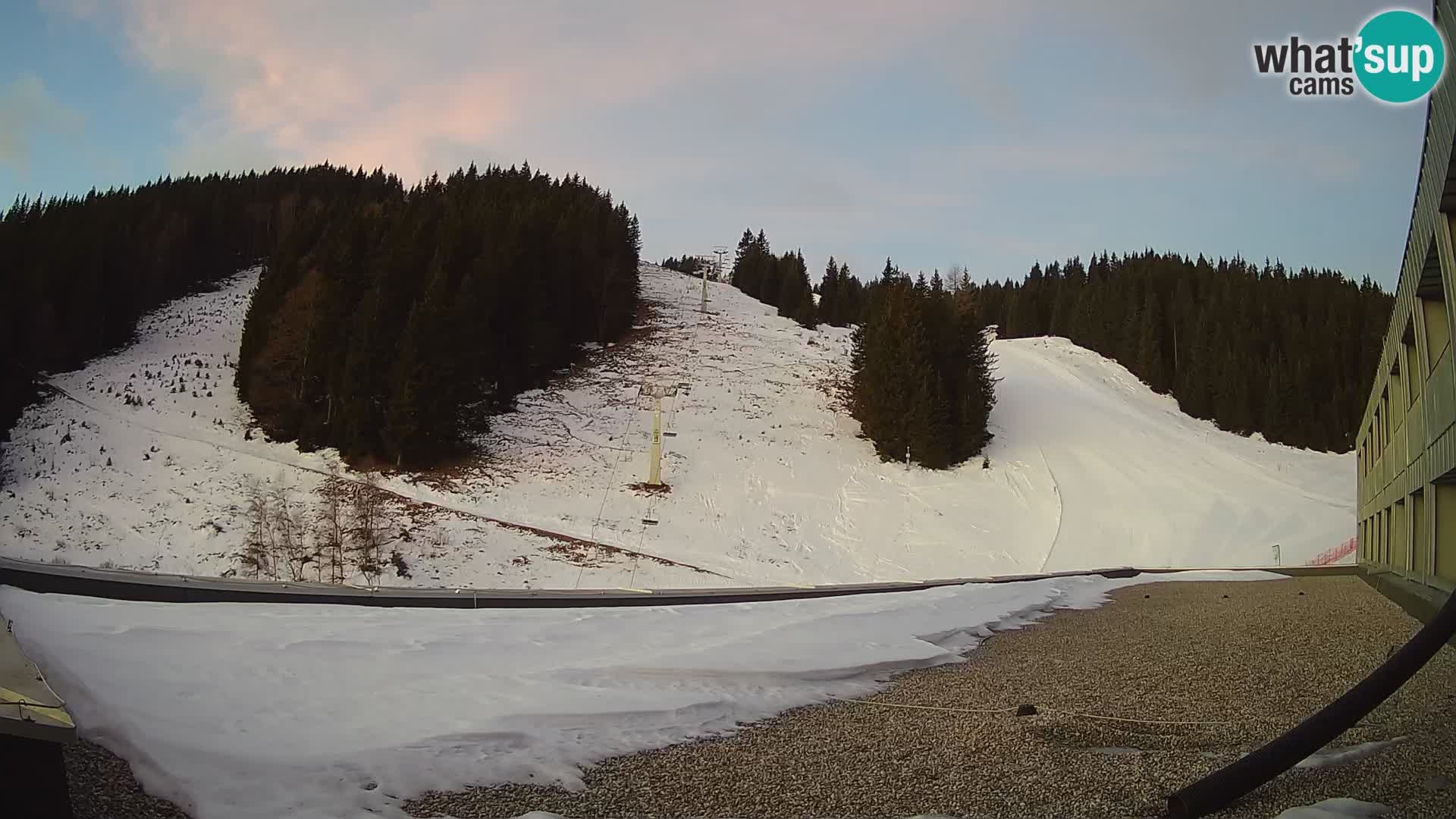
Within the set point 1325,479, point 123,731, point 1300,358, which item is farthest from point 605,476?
point 1300,358

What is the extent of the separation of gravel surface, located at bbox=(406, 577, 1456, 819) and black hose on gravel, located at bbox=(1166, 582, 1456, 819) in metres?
0.17

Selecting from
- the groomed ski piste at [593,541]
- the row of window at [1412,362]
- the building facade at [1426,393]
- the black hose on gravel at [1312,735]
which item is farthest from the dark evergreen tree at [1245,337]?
the black hose on gravel at [1312,735]

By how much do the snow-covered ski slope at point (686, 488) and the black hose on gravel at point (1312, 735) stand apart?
1930 cm

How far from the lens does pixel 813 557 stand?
1059 inches

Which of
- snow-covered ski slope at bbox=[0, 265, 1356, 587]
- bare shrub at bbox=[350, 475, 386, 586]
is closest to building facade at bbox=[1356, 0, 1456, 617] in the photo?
snow-covered ski slope at bbox=[0, 265, 1356, 587]

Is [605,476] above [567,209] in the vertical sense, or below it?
below

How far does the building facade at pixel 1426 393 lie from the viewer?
7715 millimetres

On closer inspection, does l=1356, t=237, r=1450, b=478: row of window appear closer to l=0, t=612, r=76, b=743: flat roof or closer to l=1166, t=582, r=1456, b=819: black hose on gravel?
l=1166, t=582, r=1456, b=819: black hose on gravel

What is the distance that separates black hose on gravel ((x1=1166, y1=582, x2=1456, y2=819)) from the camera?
3.42 metres

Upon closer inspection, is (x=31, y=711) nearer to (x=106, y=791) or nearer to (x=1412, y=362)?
(x=106, y=791)

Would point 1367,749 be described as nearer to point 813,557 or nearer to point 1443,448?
point 1443,448

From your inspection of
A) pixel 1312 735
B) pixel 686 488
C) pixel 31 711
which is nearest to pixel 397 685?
pixel 31 711

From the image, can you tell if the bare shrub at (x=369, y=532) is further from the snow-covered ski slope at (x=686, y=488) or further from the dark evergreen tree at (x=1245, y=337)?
the dark evergreen tree at (x=1245, y=337)

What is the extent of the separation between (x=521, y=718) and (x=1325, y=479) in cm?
4352
